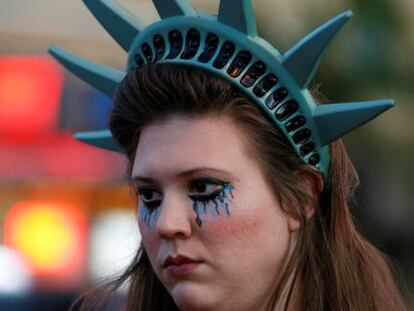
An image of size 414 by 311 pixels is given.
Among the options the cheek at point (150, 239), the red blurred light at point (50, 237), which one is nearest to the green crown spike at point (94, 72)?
the cheek at point (150, 239)

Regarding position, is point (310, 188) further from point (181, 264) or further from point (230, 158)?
point (181, 264)

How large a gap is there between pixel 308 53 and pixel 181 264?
686mm

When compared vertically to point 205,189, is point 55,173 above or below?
above

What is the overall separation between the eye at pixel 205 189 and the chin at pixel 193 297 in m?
0.24

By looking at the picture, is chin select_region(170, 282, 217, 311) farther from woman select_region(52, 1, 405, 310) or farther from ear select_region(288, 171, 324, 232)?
ear select_region(288, 171, 324, 232)

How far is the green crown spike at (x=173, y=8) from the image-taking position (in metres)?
2.71

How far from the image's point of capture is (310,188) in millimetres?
2768

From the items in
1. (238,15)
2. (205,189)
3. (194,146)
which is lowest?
(205,189)

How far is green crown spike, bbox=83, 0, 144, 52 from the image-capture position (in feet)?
9.49

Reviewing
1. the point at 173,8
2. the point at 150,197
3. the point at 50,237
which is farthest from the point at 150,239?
the point at 50,237

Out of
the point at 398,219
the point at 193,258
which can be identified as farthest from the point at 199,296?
the point at 398,219

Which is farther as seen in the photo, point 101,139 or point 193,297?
point 101,139

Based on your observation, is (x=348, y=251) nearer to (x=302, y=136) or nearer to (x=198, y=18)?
(x=302, y=136)

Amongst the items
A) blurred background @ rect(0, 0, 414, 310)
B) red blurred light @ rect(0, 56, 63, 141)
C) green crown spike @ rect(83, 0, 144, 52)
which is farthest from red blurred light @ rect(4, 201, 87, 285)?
green crown spike @ rect(83, 0, 144, 52)
